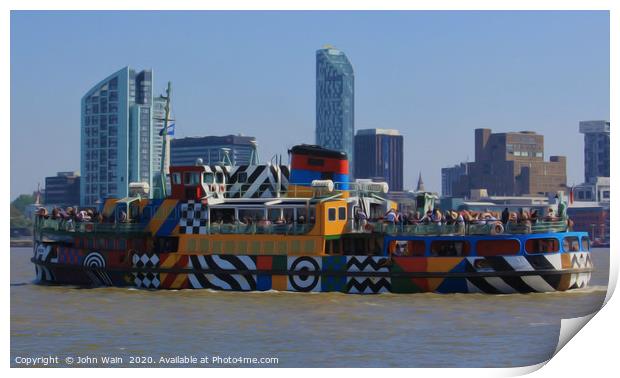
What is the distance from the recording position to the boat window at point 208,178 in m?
46.6

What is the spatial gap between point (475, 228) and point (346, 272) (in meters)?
5.12

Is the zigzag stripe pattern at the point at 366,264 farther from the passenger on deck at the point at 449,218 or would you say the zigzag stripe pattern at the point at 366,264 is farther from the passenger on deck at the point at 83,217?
the passenger on deck at the point at 83,217

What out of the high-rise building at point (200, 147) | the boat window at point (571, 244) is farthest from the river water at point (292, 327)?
the high-rise building at point (200, 147)

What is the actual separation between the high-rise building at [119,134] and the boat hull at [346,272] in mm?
66418

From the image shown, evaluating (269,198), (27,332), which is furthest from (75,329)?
(269,198)

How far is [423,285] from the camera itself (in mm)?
42938

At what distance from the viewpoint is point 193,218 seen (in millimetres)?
45781

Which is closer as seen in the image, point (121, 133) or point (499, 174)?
point (121, 133)

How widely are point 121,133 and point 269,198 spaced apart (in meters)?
71.2

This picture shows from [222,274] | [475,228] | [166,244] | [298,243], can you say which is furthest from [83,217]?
[475,228]

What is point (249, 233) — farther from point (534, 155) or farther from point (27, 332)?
point (534, 155)

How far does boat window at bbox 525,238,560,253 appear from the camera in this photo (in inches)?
1665

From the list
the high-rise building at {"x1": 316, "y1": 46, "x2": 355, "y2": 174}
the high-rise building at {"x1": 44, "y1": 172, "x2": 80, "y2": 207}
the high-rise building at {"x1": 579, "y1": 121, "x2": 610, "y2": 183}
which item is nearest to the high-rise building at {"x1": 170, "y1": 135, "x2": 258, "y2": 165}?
the high-rise building at {"x1": 44, "y1": 172, "x2": 80, "y2": 207}

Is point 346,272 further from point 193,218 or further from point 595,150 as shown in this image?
point 595,150
